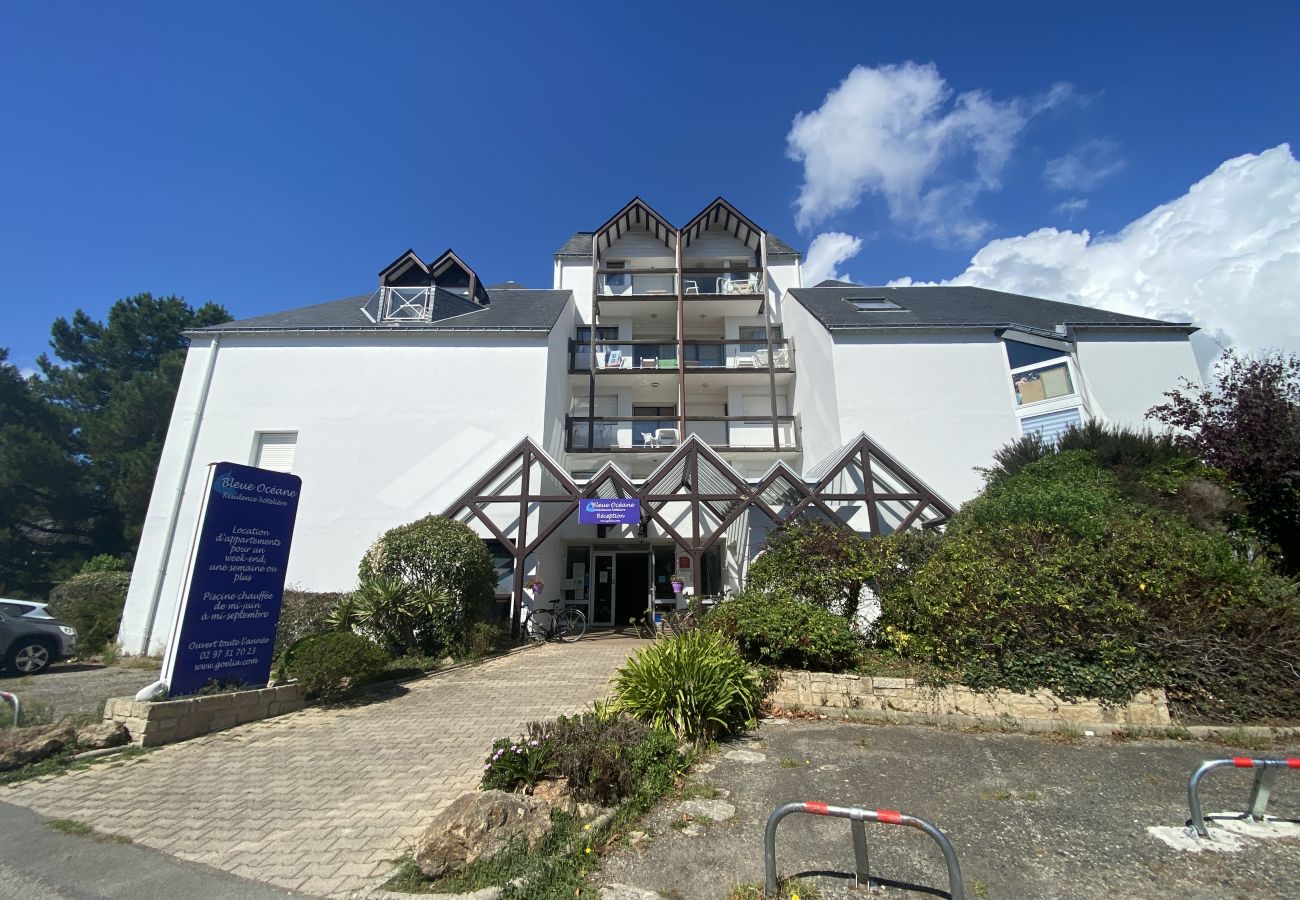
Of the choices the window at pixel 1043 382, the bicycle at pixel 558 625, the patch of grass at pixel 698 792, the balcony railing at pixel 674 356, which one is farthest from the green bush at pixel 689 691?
the balcony railing at pixel 674 356

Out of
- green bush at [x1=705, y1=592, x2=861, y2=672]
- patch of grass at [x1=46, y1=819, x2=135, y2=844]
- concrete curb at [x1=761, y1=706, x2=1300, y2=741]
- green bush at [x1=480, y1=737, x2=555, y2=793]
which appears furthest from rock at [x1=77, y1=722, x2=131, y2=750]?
concrete curb at [x1=761, y1=706, x2=1300, y2=741]

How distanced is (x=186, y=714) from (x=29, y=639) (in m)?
8.01

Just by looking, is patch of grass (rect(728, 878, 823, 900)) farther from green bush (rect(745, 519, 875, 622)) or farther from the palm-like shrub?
the palm-like shrub

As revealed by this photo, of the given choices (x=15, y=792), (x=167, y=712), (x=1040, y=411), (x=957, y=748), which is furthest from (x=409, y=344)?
(x=1040, y=411)

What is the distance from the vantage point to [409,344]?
Result: 17047 millimetres

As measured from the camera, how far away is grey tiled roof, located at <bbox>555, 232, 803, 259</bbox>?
80.9 feet

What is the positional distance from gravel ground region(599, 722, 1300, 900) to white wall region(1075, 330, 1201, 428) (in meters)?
13.1

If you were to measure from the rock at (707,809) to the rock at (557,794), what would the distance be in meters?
0.85

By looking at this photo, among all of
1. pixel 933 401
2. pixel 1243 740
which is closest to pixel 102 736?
pixel 1243 740

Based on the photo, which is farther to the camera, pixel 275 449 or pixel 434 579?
pixel 275 449

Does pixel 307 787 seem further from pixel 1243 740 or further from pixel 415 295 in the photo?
pixel 415 295

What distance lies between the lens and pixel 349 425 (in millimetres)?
16000

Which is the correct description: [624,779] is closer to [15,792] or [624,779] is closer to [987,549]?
[15,792]

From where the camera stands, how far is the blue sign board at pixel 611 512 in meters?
12.4
